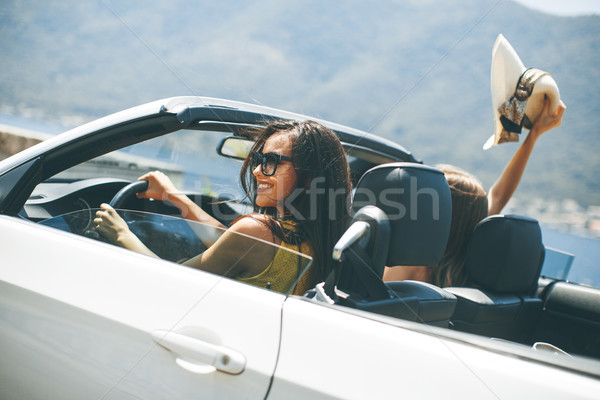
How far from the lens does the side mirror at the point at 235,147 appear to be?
197 centimetres

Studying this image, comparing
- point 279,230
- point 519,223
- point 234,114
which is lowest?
point 279,230

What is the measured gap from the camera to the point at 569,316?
82.0 inches

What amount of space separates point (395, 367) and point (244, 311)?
366 mm

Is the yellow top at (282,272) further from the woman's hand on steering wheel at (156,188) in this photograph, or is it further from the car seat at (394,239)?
the woman's hand on steering wheel at (156,188)

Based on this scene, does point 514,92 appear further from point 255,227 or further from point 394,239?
point 255,227

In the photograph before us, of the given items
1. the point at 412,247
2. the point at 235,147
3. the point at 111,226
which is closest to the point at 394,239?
the point at 412,247

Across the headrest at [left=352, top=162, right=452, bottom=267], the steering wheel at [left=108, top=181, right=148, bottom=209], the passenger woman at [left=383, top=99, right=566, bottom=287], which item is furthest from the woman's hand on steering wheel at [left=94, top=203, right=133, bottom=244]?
the passenger woman at [left=383, top=99, right=566, bottom=287]

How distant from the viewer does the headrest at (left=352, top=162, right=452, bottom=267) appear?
4.47 feet

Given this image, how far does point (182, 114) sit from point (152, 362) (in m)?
0.84

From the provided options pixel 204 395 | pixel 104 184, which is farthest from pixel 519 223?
pixel 104 184

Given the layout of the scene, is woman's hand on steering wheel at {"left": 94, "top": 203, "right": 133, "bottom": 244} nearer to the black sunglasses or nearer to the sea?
the black sunglasses

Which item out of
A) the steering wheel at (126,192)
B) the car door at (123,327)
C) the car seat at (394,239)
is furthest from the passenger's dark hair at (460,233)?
the steering wheel at (126,192)

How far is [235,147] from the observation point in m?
2.16

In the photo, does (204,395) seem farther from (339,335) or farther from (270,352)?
(339,335)
